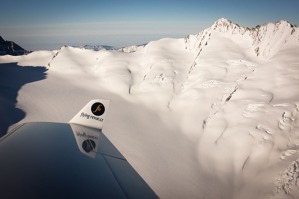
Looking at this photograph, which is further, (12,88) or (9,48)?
(9,48)

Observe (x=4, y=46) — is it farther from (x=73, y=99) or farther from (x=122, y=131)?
(x=122, y=131)

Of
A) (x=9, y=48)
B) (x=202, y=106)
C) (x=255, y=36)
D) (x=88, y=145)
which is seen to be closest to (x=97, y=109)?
(x=88, y=145)

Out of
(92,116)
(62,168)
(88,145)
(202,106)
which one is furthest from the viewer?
(202,106)

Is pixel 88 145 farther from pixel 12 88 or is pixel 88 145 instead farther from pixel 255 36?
pixel 255 36

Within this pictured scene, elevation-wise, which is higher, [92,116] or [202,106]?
[92,116]

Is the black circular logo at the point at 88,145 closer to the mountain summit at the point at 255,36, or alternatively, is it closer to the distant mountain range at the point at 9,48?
the mountain summit at the point at 255,36

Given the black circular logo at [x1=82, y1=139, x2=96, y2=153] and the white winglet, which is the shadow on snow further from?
the black circular logo at [x1=82, y1=139, x2=96, y2=153]

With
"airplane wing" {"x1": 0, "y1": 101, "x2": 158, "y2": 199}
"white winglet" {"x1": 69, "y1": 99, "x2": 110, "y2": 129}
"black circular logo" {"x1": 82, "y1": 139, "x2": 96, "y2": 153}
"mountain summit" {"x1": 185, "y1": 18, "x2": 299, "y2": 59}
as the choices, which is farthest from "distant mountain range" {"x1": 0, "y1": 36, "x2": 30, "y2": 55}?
"black circular logo" {"x1": 82, "y1": 139, "x2": 96, "y2": 153}

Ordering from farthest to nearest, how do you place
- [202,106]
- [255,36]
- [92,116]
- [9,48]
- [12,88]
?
[9,48] → [255,36] → [12,88] → [202,106] → [92,116]

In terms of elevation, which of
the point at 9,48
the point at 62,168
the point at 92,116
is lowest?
the point at 9,48
